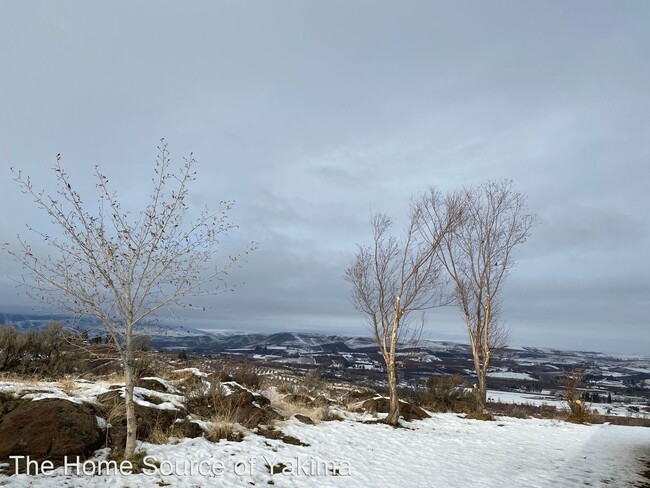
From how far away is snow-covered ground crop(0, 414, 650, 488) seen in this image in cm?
700

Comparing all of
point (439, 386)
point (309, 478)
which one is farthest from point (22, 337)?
point (439, 386)

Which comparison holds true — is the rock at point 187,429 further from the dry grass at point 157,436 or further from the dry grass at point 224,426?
the dry grass at point 157,436

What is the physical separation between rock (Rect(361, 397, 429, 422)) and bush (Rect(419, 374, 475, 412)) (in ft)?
12.3

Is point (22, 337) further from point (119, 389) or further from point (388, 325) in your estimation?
point (388, 325)

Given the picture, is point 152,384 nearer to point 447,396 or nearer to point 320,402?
point 320,402

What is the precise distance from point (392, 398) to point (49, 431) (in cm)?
1059

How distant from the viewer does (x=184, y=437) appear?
340 inches

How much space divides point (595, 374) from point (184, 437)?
108950 mm

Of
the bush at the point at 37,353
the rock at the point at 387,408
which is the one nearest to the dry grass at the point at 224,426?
the bush at the point at 37,353

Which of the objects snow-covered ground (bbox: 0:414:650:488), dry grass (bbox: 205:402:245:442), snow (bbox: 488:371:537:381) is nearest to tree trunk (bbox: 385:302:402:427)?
snow-covered ground (bbox: 0:414:650:488)

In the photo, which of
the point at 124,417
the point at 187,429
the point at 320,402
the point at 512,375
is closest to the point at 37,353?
the point at 124,417

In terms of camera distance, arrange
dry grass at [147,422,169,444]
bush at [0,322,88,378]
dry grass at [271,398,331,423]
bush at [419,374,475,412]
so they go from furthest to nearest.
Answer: bush at [419,374,475,412] → dry grass at [271,398,331,423] → bush at [0,322,88,378] → dry grass at [147,422,169,444]

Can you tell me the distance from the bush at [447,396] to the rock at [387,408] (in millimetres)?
3747

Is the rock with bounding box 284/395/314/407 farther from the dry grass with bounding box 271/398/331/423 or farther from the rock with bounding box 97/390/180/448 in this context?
the rock with bounding box 97/390/180/448
